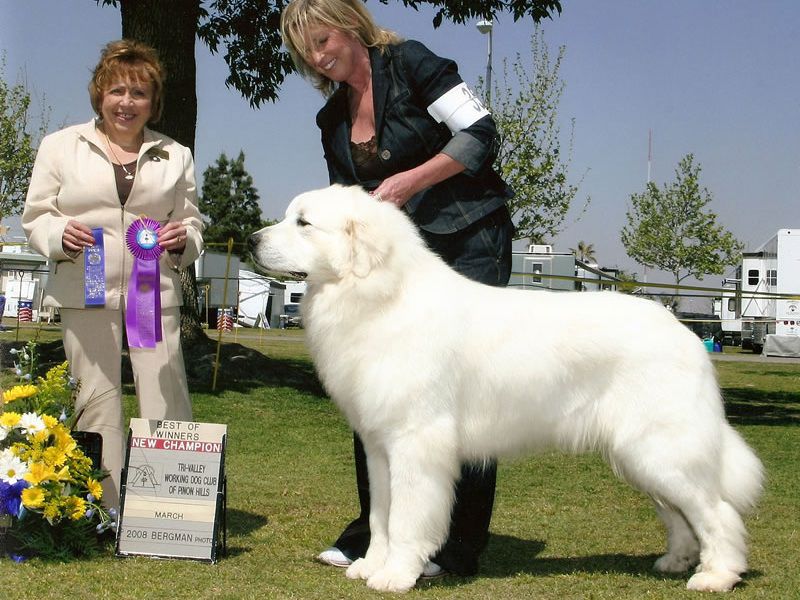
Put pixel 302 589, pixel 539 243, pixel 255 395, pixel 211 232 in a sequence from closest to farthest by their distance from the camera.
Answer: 1. pixel 302 589
2. pixel 255 395
3. pixel 539 243
4. pixel 211 232

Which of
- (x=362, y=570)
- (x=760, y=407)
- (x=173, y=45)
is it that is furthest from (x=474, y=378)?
(x=760, y=407)

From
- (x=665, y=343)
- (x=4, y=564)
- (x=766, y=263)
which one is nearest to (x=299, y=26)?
(x=665, y=343)

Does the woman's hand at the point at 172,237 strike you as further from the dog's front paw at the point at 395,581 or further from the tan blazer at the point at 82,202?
the dog's front paw at the point at 395,581

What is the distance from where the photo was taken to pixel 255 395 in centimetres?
1045

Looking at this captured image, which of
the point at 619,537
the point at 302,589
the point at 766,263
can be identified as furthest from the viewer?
the point at 766,263

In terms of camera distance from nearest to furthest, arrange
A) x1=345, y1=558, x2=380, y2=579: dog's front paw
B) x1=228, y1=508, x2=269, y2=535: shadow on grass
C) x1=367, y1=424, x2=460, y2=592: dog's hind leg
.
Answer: x1=367, y1=424, x2=460, y2=592: dog's hind leg < x1=345, y1=558, x2=380, y2=579: dog's front paw < x1=228, y1=508, x2=269, y2=535: shadow on grass

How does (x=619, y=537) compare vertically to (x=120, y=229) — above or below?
below

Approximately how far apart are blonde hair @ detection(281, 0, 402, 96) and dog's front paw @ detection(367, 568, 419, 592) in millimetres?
2324

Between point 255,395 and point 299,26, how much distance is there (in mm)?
7252

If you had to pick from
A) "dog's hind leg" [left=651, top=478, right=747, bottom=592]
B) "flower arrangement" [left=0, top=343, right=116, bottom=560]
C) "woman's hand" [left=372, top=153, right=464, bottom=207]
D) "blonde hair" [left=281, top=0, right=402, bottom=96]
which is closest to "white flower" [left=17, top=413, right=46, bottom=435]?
"flower arrangement" [left=0, top=343, right=116, bottom=560]

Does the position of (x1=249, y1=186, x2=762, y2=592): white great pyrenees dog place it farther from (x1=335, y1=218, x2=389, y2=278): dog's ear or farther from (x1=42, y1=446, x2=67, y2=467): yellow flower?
(x1=42, y1=446, x2=67, y2=467): yellow flower

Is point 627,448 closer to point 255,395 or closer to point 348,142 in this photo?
point 348,142

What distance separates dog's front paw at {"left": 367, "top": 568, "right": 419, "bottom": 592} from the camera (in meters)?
3.39

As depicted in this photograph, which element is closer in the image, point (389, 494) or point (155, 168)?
point (389, 494)
